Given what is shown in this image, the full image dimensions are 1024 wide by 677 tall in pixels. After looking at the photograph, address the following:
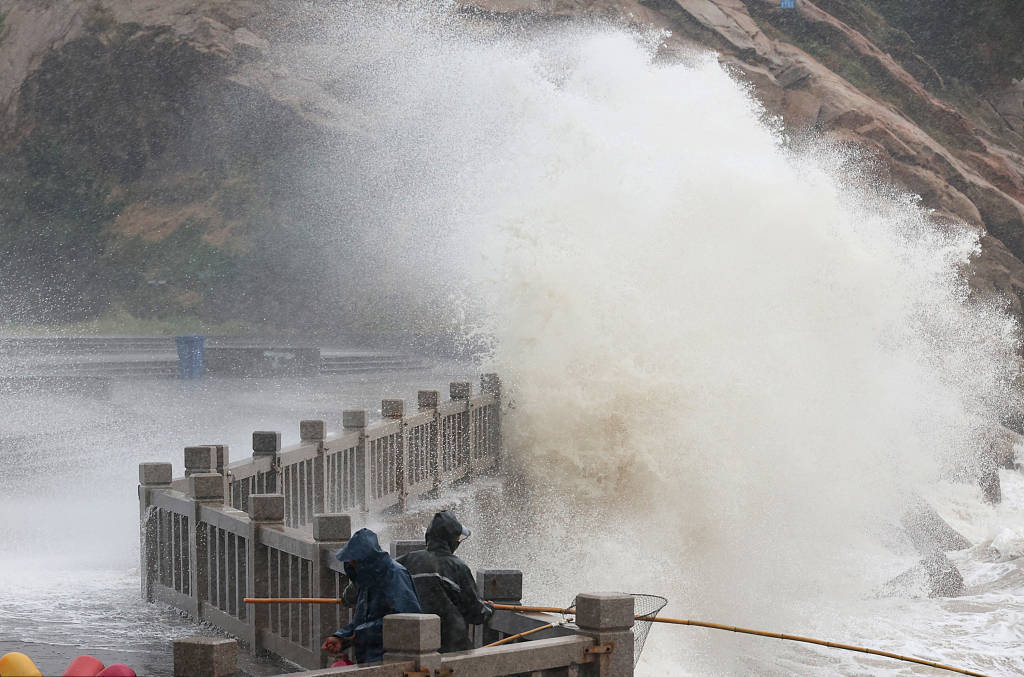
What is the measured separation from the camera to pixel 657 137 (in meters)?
22.0

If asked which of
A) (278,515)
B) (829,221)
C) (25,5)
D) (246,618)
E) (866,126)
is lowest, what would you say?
(246,618)

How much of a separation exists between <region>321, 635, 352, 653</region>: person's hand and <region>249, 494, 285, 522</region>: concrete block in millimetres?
2009

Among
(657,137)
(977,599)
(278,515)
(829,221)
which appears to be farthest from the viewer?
(657,137)

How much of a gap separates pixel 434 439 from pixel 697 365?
513cm

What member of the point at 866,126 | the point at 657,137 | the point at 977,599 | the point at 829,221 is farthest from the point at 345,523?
the point at 866,126

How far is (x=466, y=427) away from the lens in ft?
47.3

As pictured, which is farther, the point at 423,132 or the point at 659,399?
the point at 423,132

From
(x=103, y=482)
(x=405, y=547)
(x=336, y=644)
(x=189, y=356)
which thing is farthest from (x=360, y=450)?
(x=189, y=356)

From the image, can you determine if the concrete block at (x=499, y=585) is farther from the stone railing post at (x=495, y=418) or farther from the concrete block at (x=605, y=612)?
the stone railing post at (x=495, y=418)

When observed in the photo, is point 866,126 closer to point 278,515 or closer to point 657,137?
point 657,137

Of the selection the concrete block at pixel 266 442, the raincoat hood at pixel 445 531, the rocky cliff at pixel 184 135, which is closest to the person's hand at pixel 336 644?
the raincoat hood at pixel 445 531

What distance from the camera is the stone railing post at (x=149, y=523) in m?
8.08

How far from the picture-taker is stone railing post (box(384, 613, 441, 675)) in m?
4.09

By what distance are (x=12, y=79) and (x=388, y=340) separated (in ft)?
61.2
